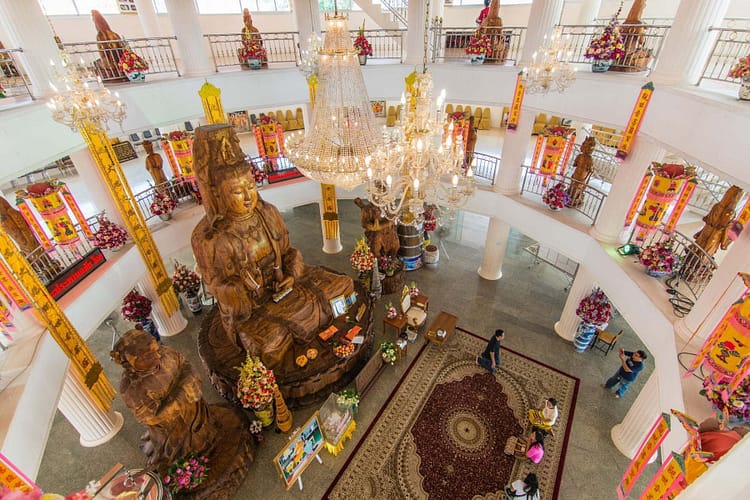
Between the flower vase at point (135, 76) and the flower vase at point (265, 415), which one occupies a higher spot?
the flower vase at point (135, 76)

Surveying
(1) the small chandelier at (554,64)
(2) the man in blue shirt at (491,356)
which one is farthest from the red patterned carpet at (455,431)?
(1) the small chandelier at (554,64)

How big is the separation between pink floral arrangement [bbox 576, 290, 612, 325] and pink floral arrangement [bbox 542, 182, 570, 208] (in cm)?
218

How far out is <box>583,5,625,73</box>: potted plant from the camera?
664 cm

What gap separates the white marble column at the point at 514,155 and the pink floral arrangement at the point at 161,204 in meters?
8.09

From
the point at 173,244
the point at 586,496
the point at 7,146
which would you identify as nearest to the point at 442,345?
the point at 586,496

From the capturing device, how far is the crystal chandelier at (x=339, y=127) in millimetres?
4488

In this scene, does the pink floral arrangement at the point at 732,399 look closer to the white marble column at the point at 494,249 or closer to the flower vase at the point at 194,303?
the white marble column at the point at 494,249

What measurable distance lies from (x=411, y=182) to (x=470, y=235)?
9125 millimetres

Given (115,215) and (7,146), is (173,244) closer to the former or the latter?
(115,215)

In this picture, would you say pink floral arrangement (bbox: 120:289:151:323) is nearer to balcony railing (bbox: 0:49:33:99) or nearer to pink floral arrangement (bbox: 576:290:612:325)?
balcony railing (bbox: 0:49:33:99)

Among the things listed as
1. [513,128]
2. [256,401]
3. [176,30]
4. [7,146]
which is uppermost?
[176,30]

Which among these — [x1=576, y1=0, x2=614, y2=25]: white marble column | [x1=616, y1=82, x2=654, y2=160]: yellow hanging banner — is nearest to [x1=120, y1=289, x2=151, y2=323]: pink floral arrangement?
[x1=616, y1=82, x2=654, y2=160]: yellow hanging banner

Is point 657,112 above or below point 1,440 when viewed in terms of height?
above

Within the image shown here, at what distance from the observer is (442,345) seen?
8375 millimetres
